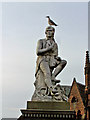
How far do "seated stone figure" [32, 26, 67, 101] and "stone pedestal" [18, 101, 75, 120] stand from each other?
352 mm

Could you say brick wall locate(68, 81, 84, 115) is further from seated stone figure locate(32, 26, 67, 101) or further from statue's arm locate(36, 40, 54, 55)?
statue's arm locate(36, 40, 54, 55)

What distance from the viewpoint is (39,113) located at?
8.72 metres

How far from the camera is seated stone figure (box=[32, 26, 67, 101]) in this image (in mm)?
9305

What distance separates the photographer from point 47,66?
31.3 feet

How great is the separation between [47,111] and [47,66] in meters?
1.41

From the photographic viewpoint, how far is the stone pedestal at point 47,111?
8656 mm

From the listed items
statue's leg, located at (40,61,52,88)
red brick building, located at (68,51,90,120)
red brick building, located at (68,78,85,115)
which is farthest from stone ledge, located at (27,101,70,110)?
red brick building, located at (68,78,85,115)

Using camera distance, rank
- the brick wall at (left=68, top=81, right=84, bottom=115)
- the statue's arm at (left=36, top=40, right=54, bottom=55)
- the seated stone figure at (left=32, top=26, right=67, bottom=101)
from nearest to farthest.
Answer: the seated stone figure at (left=32, top=26, right=67, bottom=101) → the statue's arm at (left=36, top=40, right=54, bottom=55) → the brick wall at (left=68, top=81, right=84, bottom=115)

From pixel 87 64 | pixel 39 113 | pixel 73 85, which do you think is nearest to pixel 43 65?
pixel 39 113

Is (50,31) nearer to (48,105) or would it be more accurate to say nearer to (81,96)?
(48,105)

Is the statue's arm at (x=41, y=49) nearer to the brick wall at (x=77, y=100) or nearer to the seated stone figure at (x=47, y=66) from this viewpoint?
the seated stone figure at (x=47, y=66)

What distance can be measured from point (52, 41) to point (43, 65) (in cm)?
79

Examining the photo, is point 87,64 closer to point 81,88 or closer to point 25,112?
point 81,88

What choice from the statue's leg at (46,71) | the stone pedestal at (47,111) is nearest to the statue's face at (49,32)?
the statue's leg at (46,71)
